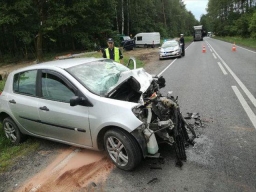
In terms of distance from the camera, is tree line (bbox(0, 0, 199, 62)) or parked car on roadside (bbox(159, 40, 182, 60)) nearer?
parked car on roadside (bbox(159, 40, 182, 60))

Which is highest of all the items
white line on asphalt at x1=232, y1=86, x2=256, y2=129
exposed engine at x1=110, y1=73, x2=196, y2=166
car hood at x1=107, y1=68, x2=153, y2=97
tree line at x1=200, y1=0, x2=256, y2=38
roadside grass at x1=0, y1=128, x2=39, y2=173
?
tree line at x1=200, y1=0, x2=256, y2=38

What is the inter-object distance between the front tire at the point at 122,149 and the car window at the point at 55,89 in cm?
96

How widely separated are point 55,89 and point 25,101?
77 centimetres

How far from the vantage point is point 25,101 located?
4559mm

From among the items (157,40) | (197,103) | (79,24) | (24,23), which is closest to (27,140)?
(197,103)

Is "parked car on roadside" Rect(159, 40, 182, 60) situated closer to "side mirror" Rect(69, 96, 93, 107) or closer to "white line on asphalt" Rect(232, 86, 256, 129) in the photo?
"white line on asphalt" Rect(232, 86, 256, 129)

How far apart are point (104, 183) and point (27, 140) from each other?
8.34ft

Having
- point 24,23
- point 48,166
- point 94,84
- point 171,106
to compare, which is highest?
point 24,23

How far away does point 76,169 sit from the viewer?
3.87 meters

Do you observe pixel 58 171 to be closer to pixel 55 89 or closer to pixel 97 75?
pixel 55 89

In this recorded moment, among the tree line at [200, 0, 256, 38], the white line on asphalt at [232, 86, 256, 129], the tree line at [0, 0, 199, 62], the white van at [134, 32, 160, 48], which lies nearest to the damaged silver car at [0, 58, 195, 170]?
the white line on asphalt at [232, 86, 256, 129]

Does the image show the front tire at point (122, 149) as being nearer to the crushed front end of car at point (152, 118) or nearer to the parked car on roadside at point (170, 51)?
the crushed front end of car at point (152, 118)

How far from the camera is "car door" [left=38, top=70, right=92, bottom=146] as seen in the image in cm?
389

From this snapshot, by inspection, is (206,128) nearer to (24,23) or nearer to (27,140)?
(27,140)
